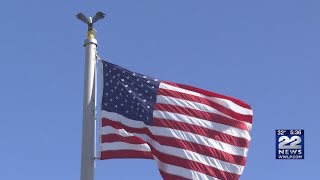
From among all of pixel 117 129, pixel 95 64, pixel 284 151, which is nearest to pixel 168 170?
pixel 117 129

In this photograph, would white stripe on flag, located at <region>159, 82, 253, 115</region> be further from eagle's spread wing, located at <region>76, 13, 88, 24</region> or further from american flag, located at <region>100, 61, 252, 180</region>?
eagle's spread wing, located at <region>76, 13, 88, 24</region>

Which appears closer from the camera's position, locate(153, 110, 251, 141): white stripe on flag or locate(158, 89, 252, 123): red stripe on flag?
locate(153, 110, 251, 141): white stripe on flag

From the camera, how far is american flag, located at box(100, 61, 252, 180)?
1323 centimetres

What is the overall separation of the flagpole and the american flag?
338 millimetres

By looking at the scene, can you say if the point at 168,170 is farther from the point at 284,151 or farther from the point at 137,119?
the point at 284,151

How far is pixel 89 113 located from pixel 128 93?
1.17 m

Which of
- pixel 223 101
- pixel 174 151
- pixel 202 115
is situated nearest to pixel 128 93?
pixel 174 151

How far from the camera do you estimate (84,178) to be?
1241 cm

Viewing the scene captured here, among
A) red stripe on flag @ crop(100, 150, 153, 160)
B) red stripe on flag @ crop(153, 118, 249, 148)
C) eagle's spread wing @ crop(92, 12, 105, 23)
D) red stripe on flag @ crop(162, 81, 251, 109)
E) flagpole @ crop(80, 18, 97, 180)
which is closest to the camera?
flagpole @ crop(80, 18, 97, 180)

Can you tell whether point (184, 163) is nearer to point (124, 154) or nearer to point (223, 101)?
point (124, 154)

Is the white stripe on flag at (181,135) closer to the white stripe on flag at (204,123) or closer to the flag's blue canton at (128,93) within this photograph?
the flag's blue canton at (128,93)

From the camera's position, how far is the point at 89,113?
12.7 metres

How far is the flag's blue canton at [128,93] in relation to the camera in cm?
1338

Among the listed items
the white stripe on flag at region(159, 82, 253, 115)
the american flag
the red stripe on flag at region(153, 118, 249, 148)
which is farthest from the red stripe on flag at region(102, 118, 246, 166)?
the white stripe on flag at region(159, 82, 253, 115)
